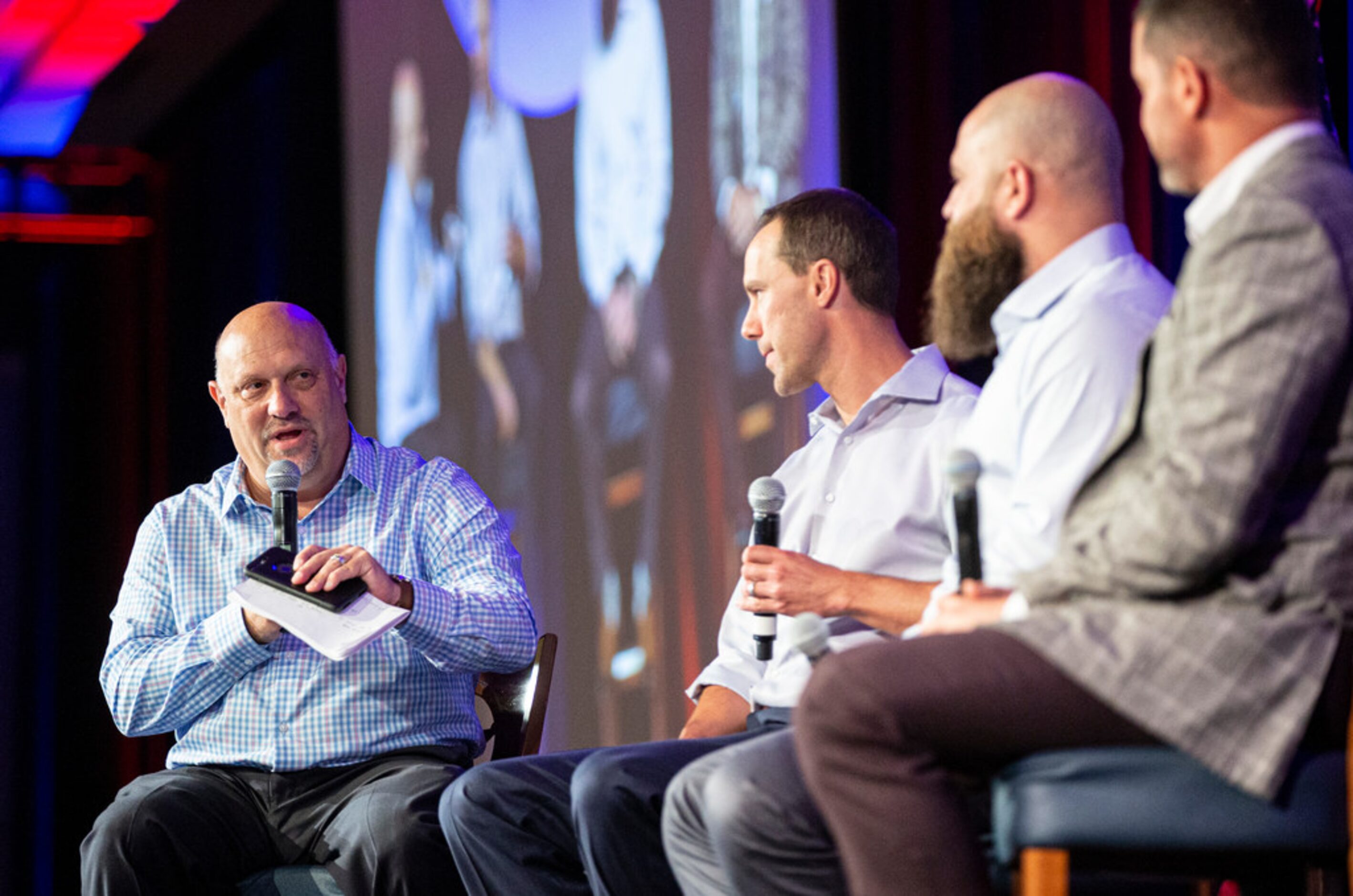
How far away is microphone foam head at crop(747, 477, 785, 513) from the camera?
2.19 metres

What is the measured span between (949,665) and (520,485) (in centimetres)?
295

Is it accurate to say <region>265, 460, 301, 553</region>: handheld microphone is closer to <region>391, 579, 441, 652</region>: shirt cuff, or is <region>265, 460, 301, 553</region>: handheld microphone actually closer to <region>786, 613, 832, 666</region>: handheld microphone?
<region>391, 579, 441, 652</region>: shirt cuff

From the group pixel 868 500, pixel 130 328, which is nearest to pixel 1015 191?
pixel 868 500

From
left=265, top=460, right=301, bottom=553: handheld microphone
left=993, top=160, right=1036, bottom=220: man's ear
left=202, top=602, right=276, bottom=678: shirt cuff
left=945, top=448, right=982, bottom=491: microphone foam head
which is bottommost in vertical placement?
left=202, top=602, right=276, bottom=678: shirt cuff

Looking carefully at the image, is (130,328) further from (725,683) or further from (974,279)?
(974,279)

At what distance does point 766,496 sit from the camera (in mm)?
2188

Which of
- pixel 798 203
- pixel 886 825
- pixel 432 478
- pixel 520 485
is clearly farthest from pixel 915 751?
pixel 520 485

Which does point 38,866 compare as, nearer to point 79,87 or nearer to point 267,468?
→ point 79,87

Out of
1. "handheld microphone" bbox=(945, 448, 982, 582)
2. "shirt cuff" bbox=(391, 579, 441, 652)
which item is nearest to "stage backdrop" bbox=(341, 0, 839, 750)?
"shirt cuff" bbox=(391, 579, 441, 652)

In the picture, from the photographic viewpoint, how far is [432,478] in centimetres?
290

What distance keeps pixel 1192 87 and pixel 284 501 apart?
1.63 meters

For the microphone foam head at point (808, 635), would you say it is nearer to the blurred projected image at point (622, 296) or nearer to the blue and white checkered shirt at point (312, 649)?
the blue and white checkered shirt at point (312, 649)

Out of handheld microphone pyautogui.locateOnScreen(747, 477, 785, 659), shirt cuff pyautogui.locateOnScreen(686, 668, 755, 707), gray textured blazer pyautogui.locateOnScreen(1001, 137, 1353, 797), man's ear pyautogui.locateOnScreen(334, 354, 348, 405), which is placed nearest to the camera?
gray textured blazer pyautogui.locateOnScreen(1001, 137, 1353, 797)

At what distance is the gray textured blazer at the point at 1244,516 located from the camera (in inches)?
55.6
